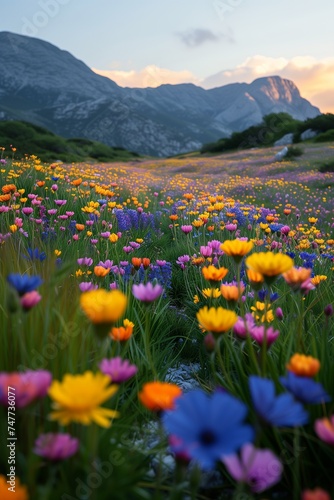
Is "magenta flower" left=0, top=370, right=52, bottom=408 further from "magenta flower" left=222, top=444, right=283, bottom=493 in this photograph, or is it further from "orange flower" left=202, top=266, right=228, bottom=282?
"orange flower" left=202, top=266, right=228, bottom=282

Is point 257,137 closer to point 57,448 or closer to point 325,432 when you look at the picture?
point 325,432

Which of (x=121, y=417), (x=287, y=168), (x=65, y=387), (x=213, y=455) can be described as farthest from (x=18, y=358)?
(x=287, y=168)

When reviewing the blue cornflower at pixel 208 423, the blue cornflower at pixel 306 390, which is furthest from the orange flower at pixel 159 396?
the blue cornflower at pixel 306 390

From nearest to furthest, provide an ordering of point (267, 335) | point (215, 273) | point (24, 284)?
point (24, 284) < point (267, 335) < point (215, 273)

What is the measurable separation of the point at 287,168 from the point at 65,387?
20.4 meters

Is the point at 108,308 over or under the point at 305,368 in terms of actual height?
over

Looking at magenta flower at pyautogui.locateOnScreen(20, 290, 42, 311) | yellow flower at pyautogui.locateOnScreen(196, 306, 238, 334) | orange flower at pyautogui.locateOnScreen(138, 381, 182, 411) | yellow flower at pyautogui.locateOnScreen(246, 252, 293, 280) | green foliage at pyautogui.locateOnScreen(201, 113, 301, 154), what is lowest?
orange flower at pyautogui.locateOnScreen(138, 381, 182, 411)

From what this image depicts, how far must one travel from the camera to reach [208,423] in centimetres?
68

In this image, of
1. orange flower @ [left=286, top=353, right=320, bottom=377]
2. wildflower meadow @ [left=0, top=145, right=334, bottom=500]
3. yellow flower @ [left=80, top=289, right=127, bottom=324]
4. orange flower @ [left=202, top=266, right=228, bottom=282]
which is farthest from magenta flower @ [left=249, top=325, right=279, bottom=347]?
yellow flower @ [left=80, top=289, right=127, bottom=324]

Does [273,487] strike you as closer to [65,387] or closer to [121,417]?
[121,417]

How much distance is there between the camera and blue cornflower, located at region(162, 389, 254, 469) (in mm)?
654

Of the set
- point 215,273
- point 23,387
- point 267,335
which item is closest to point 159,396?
point 23,387

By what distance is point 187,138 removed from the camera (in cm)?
16900

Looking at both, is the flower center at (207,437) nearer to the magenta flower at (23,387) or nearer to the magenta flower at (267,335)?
the magenta flower at (23,387)
